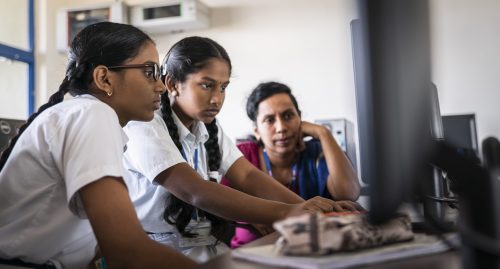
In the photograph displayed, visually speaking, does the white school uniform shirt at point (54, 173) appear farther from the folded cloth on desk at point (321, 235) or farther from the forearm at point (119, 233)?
the folded cloth on desk at point (321, 235)

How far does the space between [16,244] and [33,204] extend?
8 centimetres

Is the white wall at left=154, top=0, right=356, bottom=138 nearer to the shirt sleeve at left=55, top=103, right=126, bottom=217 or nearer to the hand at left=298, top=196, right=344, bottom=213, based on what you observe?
the hand at left=298, top=196, right=344, bottom=213

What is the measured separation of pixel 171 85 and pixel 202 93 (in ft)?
0.43

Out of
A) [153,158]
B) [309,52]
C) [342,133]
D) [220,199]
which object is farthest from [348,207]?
[309,52]

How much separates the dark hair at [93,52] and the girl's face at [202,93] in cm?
36

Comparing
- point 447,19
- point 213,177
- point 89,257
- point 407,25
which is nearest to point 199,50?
point 213,177

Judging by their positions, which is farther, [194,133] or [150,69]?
[194,133]

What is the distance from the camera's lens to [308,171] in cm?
208

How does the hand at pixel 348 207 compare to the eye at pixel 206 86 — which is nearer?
the hand at pixel 348 207

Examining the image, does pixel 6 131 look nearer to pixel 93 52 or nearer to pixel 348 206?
pixel 93 52

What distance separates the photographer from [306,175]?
6.77 ft

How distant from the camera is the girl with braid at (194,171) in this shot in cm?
115

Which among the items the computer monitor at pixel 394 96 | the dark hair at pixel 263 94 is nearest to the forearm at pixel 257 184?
the dark hair at pixel 263 94

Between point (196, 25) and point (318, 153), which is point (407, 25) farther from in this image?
point (196, 25)
